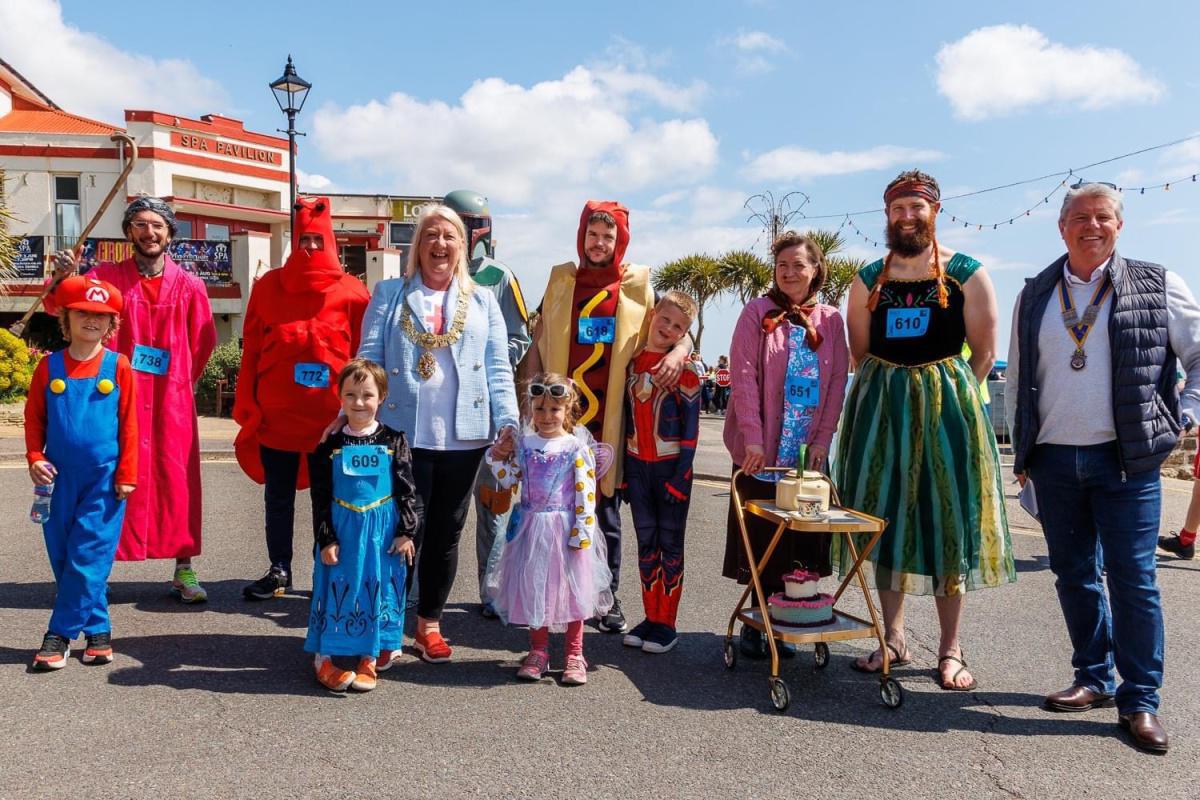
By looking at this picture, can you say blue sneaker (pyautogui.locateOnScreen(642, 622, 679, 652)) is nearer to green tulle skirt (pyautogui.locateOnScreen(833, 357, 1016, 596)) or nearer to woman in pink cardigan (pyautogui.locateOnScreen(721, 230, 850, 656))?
woman in pink cardigan (pyautogui.locateOnScreen(721, 230, 850, 656))

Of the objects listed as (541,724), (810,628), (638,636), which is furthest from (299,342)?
(810,628)

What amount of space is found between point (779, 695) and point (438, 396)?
2021mm

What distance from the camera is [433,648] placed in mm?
4488

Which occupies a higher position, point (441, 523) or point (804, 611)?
point (441, 523)

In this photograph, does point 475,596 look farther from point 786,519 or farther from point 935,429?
point 935,429

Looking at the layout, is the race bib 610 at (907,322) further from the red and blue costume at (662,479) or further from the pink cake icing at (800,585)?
the pink cake icing at (800,585)

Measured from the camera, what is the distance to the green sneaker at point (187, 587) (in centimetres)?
540

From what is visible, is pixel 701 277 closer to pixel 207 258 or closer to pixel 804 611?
pixel 207 258

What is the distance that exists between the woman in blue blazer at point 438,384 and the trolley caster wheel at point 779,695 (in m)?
1.57

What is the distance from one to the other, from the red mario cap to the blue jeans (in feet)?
14.2

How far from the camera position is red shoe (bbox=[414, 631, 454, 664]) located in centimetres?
448

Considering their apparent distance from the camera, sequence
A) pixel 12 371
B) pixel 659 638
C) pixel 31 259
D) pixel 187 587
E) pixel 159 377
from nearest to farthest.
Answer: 1. pixel 659 638
2. pixel 159 377
3. pixel 187 587
4. pixel 12 371
5. pixel 31 259

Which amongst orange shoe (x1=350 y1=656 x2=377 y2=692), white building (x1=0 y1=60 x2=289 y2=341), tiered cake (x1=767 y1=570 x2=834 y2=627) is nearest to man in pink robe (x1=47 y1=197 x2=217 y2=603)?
orange shoe (x1=350 y1=656 x2=377 y2=692)

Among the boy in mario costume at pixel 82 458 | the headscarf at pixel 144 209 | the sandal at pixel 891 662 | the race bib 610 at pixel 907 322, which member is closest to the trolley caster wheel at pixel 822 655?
the sandal at pixel 891 662
